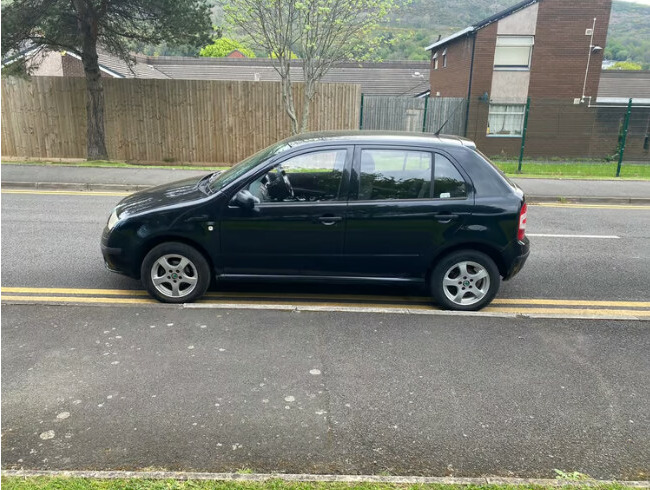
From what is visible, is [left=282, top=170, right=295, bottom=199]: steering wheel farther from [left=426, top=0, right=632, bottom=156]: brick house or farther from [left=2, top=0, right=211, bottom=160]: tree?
[left=426, top=0, right=632, bottom=156]: brick house

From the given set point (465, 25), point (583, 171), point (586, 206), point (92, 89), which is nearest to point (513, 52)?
point (583, 171)

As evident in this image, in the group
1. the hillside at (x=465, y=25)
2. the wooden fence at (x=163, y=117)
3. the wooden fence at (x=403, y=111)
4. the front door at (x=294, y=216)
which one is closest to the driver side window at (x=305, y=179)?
the front door at (x=294, y=216)

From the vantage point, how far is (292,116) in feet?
54.0

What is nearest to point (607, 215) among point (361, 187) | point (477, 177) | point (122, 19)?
point (477, 177)

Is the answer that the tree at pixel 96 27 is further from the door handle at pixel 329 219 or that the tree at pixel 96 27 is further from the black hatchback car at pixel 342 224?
the door handle at pixel 329 219

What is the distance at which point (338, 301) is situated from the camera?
5.40 m

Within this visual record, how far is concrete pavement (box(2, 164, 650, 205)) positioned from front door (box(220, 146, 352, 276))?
25.0 ft

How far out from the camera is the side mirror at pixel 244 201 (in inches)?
194

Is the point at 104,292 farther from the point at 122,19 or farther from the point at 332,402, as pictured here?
the point at 122,19

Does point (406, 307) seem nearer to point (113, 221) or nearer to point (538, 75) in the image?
point (113, 221)

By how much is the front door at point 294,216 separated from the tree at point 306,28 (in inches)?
409

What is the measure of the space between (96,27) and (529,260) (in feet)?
44.8

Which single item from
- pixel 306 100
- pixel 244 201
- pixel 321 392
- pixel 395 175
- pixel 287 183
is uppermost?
pixel 306 100

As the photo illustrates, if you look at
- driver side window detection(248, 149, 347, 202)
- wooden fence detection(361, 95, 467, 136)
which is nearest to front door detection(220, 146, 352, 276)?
driver side window detection(248, 149, 347, 202)
